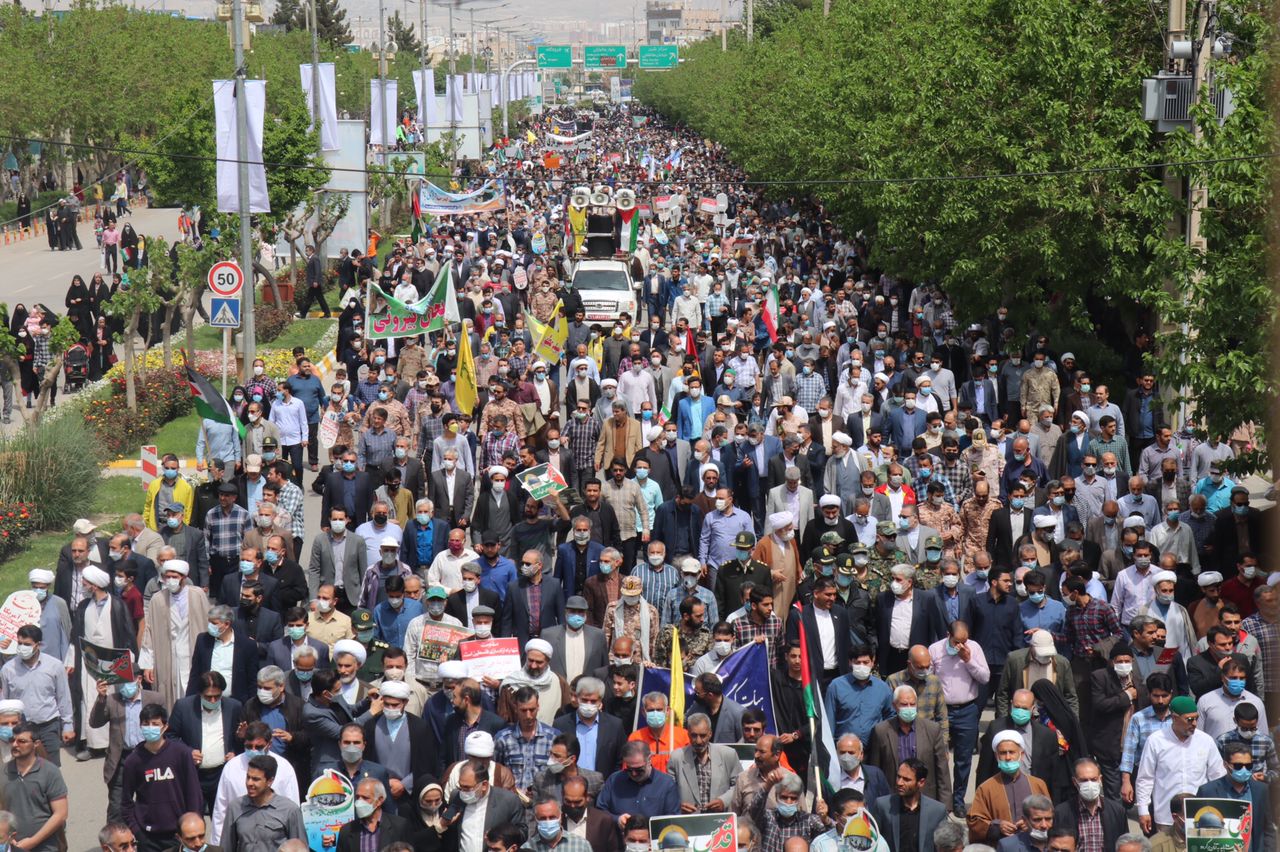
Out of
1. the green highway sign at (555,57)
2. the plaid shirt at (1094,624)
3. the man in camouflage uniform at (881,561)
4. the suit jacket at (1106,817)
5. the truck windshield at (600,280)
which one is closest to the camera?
the suit jacket at (1106,817)

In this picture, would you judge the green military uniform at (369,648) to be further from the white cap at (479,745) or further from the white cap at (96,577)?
the white cap at (96,577)

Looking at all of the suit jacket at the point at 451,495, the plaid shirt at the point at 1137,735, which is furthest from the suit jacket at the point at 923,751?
the suit jacket at the point at 451,495

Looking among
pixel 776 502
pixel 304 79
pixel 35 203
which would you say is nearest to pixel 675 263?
pixel 304 79

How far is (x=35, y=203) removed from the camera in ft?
208

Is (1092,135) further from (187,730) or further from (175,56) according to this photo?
→ (175,56)

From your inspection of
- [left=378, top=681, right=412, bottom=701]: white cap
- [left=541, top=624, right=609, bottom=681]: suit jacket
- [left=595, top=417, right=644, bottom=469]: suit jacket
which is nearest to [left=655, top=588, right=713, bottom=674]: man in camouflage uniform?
[left=541, top=624, right=609, bottom=681]: suit jacket

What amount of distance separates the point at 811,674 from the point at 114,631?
4898 mm

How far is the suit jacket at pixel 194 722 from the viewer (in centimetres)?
1059

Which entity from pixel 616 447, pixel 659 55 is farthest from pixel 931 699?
pixel 659 55

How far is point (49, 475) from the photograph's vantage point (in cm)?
1995

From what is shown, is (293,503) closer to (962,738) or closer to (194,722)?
(194,722)

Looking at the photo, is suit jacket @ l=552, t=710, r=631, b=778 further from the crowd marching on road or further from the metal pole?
the metal pole

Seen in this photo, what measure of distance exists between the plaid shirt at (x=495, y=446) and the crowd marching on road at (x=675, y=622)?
0.14ft

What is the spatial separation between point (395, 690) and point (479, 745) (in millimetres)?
887
